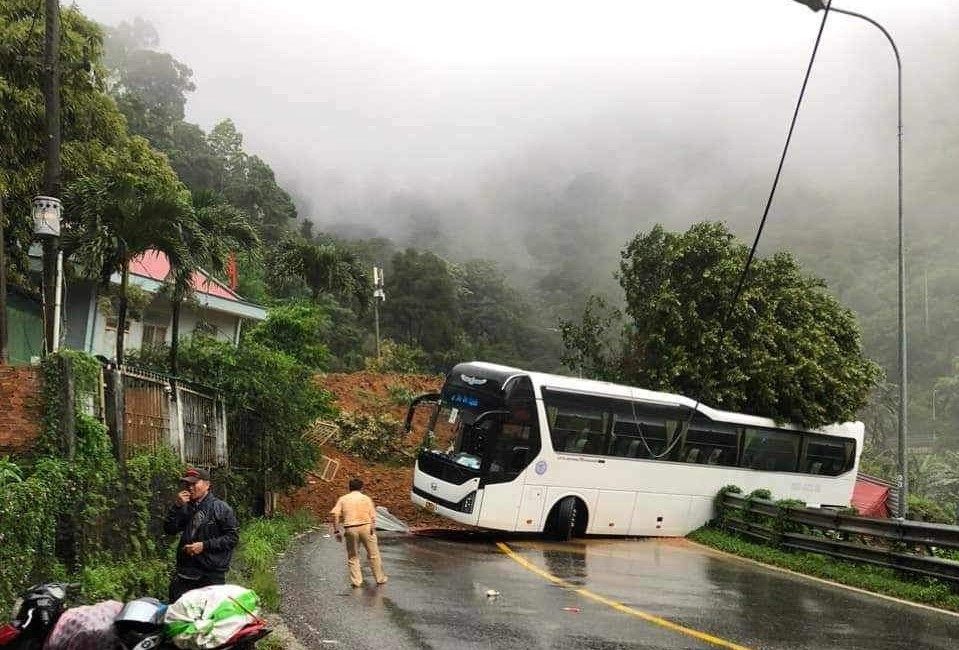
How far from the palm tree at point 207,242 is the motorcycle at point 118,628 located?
1090cm

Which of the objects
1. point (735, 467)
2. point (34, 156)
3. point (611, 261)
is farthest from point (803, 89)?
point (611, 261)

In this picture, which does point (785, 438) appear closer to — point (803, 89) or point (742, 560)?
point (742, 560)

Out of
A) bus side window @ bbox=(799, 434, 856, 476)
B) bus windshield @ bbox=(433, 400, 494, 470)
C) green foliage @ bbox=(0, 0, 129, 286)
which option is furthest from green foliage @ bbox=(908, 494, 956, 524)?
green foliage @ bbox=(0, 0, 129, 286)

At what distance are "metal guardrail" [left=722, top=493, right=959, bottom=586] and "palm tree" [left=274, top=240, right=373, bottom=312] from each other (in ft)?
74.1

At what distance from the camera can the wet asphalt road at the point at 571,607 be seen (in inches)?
316

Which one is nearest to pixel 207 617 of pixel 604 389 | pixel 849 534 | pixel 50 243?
pixel 50 243

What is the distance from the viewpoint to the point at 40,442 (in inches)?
342

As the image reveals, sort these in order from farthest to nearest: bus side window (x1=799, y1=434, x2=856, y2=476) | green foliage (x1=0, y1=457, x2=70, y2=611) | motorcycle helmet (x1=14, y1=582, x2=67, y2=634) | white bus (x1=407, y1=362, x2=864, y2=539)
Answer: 1. bus side window (x1=799, y1=434, x2=856, y2=476)
2. white bus (x1=407, y1=362, x2=864, y2=539)
3. green foliage (x1=0, y1=457, x2=70, y2=611)
4. motorcycle helmet (x1=14, y1=582, x2=67, y2=634)

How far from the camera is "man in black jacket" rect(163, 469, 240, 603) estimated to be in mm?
6660

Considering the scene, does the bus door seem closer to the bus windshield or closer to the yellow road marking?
the bus windshield

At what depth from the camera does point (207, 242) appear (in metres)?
16.9

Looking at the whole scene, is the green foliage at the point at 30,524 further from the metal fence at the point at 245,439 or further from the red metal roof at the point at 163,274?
the red metal roof at the point at 163,274

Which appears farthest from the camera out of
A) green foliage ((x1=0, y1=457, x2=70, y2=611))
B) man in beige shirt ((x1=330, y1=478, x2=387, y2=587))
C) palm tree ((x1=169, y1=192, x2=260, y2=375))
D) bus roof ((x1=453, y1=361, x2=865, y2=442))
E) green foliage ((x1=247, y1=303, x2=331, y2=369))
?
green foliage ((x1=247, y1=303, x2=331, y2=369))

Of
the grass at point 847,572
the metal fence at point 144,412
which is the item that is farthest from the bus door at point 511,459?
the metal fence at point 144,412
